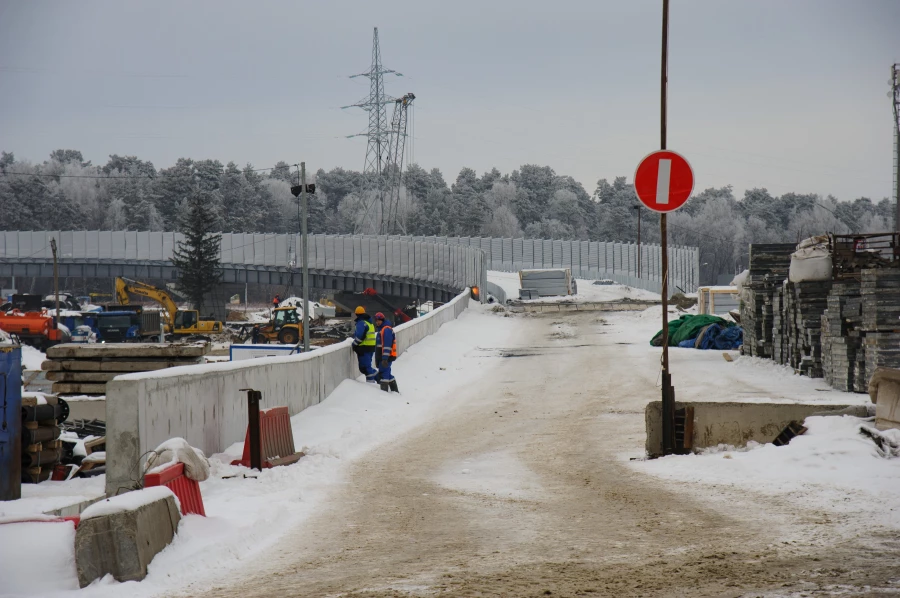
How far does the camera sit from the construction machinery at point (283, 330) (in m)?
53.6

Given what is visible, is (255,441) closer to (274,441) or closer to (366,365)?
(274,441)

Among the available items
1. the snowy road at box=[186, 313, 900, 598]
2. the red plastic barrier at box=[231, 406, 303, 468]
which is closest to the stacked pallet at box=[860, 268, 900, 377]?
the snowy road at box=[186, 313, 900, 598]

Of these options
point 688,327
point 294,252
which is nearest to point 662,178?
point 688,327

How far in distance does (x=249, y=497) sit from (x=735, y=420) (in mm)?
5582

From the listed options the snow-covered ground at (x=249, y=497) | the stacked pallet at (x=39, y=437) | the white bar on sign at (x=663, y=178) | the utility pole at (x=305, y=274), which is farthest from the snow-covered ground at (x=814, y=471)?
the utility pole at (x=305, y=274)

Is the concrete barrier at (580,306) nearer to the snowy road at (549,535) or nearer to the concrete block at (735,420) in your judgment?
the snowy road at (549,535)

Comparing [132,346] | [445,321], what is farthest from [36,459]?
[445,321]

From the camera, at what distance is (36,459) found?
1139cm

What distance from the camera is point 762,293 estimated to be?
84.5 ft

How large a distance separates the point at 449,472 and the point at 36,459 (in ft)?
15.1

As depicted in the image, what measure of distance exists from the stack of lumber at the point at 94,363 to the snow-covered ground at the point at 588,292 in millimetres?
55595

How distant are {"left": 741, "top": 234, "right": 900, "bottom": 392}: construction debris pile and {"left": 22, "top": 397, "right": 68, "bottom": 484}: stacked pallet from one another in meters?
13.6

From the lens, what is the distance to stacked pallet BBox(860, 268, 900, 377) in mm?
18125

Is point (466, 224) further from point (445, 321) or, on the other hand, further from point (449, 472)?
point (449, 472)
